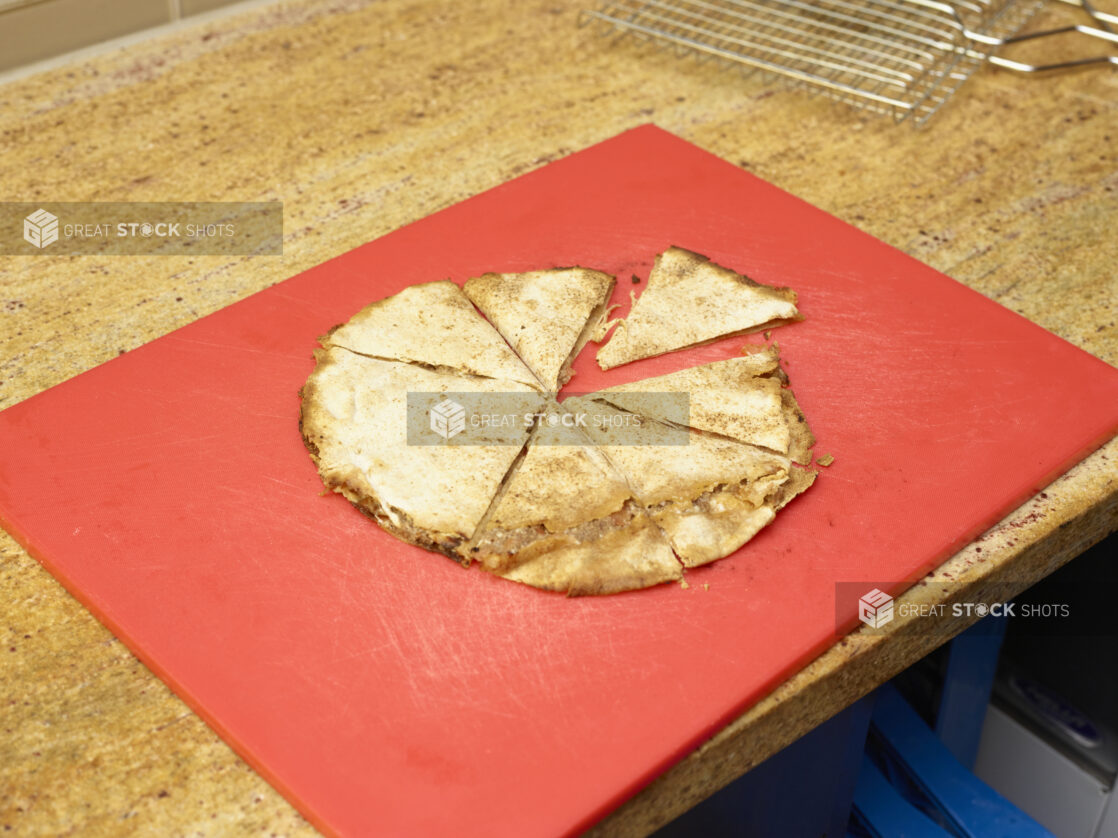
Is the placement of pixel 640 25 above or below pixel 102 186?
above

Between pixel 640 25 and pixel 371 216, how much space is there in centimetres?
94

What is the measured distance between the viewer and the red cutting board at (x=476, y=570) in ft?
3.65

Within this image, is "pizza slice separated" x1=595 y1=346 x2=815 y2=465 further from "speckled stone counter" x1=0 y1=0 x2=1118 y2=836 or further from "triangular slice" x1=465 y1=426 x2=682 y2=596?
"speckled stone counter" x1=0 y1=0 x2=1118 y2=836

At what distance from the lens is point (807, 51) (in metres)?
2.36

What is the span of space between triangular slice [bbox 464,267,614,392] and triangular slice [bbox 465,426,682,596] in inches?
7.3

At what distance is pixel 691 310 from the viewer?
1635 mm

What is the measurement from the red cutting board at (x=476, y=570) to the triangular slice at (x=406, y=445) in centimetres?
3

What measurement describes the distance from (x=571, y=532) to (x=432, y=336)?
41cm

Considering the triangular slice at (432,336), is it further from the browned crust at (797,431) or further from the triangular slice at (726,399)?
the browned crust at (797,431)

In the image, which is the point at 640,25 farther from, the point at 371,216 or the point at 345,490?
the point at 345,490

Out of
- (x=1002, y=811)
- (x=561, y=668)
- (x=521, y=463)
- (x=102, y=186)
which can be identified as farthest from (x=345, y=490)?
(x=1002, y=811)
